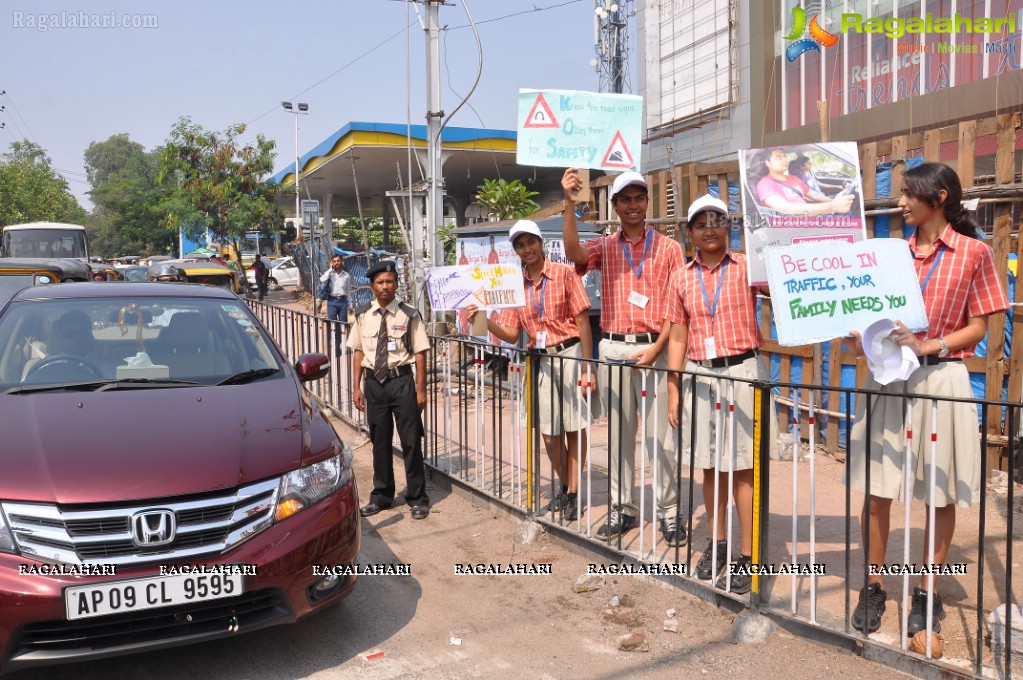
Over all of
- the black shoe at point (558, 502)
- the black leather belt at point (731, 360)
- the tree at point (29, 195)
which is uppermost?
the tree at point (29, 195)

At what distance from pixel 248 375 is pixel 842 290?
306cm

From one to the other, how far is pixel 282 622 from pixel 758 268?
9.33 ft

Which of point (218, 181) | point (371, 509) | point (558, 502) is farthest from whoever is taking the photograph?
point (218, 181)

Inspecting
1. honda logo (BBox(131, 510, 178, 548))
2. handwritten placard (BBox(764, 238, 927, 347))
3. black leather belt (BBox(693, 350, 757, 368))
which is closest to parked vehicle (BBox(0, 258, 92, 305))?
honda logo (BBox(131, 510, 178, 548))

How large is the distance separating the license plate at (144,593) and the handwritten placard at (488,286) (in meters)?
2.41

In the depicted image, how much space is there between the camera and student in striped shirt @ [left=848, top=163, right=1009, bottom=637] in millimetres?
3553

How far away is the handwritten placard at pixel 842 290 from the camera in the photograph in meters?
3.41

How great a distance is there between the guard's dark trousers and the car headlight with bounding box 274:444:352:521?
185 centimetres

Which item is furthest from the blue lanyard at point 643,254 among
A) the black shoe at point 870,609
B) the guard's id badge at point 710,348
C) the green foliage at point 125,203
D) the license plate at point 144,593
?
the green foliage at point 125,203

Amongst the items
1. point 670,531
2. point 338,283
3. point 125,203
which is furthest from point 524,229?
point 125,203

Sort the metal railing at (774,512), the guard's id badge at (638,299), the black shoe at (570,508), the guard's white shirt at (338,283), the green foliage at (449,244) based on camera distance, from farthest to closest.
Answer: the guard's white shirt at (338,283)
the green foliage at (449,244)
the black shoe at (570,508)
the guard's id badge at (638,299)
the metal railing at (774,512)

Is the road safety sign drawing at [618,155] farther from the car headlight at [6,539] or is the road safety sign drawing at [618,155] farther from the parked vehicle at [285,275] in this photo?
the parked vehicle at [285,275]

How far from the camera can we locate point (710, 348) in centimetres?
441

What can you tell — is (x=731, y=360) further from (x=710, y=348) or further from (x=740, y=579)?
(x=740, y=579)
